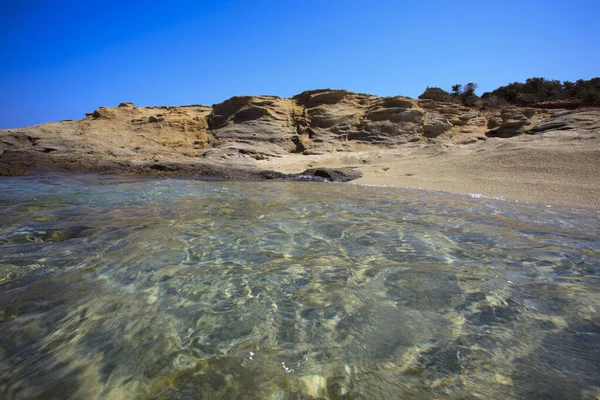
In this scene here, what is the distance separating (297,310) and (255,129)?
14385 millimetres

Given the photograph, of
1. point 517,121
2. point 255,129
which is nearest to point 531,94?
point 517,121

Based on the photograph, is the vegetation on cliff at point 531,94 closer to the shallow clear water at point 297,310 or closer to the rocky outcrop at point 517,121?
the rocky outcrop at point 517,121

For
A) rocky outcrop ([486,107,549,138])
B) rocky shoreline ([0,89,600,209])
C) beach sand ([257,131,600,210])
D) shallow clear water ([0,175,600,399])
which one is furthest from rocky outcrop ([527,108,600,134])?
shallow clear water ([0,175,600,399])

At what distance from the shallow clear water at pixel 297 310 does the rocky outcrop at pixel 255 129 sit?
8377 mm

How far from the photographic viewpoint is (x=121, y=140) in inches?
534

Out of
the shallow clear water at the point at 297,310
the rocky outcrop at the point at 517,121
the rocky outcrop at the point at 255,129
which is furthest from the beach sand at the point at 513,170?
the rocky outcrop at the point at 517,121

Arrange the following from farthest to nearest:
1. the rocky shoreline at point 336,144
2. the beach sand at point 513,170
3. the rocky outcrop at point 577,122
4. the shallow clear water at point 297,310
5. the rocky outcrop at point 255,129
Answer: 1. the rocky outcrop at point 255,129
2. the rocky outcrop at point 577,122
3. the rocky shoreline at point 336,144
4. the beach sand at point 513,170
5. the shallow clear water at point 297,310

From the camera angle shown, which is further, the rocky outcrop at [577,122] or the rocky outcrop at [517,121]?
the rocky outcrop at [517,121]

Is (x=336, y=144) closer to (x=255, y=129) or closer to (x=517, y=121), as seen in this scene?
(x=255, y=129)

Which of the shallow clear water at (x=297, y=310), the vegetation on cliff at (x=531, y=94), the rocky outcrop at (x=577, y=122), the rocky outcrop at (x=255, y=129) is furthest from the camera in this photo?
the vegetation on cliff at (x=531, y=94)

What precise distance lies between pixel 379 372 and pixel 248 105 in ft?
54.0

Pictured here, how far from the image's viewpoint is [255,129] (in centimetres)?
1533

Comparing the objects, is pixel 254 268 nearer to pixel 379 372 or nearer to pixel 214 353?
pixel 214 353

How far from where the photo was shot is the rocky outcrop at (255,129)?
1162 centimetres
